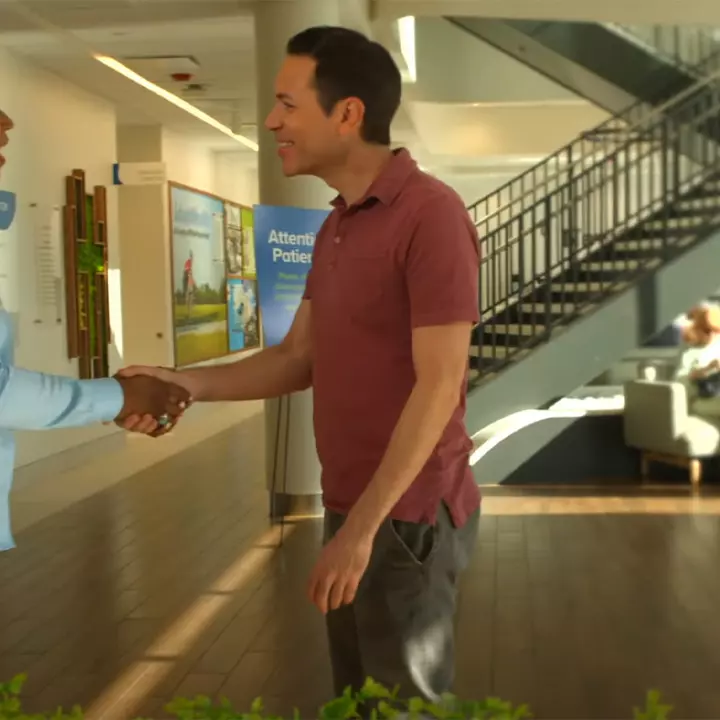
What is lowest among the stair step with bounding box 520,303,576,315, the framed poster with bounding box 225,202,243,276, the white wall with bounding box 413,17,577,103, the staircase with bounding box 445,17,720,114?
the stair step with bounding box 520,303,576,315

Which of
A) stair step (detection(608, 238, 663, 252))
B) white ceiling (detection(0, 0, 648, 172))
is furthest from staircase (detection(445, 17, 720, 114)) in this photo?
stair step (detection(608, 238, 663, 252))

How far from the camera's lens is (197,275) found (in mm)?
12992

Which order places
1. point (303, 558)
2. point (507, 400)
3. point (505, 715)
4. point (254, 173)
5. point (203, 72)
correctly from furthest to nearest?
point (254, 173) → point (203, 72) → point (507, 400) → point (303, 558) → point (505, 715)

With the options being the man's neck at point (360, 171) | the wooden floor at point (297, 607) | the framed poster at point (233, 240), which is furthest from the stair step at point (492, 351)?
the man's neck at point (360, 171)

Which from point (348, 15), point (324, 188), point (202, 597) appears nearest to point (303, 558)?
point (202, 597)

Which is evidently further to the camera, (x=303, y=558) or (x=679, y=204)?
(x=679, y=204)

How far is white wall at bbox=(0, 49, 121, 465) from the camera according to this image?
835 cm

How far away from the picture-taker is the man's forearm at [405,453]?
154cm

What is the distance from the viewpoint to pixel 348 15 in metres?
7.43

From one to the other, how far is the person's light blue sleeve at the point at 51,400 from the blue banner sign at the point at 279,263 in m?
A: 3.83

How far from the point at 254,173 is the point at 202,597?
12.3 meters

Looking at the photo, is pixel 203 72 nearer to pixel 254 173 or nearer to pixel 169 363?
pixel 169 363

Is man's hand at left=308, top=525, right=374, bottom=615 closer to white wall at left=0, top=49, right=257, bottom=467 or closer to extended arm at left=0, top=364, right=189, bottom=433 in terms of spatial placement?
extended arm at left=0, top=364, right=189, bottom=433

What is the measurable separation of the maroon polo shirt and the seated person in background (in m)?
6.96
